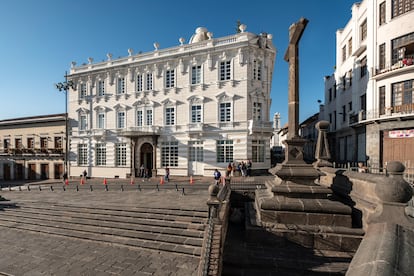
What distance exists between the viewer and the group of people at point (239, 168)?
1797 cm

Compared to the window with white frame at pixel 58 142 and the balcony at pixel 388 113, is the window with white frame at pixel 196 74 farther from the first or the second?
the window with white frame at pixel 58 142

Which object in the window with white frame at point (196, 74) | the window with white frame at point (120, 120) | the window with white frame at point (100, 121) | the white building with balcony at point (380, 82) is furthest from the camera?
the window with white frame at point (100, 121)

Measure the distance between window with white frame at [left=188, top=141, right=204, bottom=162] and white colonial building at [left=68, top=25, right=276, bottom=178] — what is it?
11 cm

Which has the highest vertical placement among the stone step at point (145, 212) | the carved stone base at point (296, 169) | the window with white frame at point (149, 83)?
the window with white frame at point (149, 83)

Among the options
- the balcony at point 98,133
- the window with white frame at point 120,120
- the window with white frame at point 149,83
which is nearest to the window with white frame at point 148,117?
the window with white frame at point 149,83

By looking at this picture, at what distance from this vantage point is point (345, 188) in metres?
7.24

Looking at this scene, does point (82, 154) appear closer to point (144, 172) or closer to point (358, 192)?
point (144, 172)

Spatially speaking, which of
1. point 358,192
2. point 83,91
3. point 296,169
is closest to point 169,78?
point 83,91

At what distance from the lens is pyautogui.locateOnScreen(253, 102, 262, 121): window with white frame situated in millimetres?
19906

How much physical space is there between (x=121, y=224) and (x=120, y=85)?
66.4 ft

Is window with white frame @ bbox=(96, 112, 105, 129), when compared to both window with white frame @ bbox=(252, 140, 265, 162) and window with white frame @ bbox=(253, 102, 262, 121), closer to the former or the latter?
window with white frame @ bbox=(253, 102, 262, 121)

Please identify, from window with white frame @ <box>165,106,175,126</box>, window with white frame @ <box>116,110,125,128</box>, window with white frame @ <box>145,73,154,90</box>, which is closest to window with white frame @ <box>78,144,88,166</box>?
window with white frame @ <box>116,110,125,128</box>

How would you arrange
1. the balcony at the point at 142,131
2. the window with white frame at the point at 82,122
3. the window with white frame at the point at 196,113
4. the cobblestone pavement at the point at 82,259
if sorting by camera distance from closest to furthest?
the cobblestone pavement at the point at 82,259, the window with white frame at the point at 196,113, the balcony at the point at 142,131, the window with white frame at the point at 82,122

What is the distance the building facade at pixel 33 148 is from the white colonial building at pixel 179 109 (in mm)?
2891
